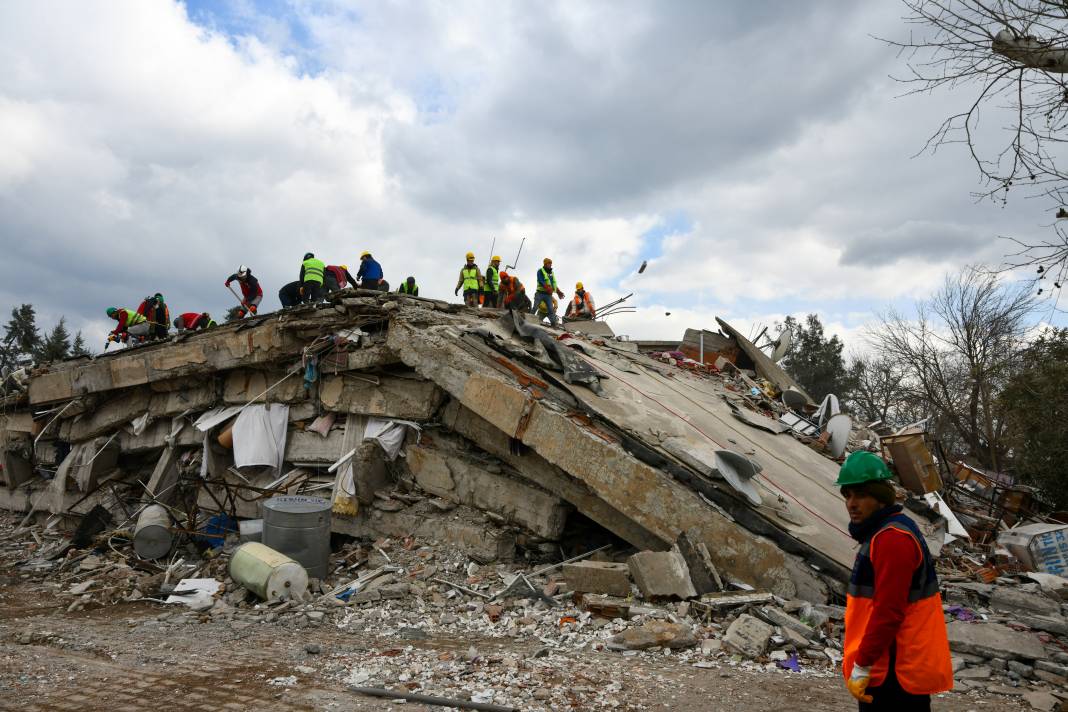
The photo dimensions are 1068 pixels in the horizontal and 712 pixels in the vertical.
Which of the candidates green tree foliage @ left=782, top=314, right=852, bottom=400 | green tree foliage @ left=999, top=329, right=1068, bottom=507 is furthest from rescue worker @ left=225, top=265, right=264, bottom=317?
green tree foliage @ left=782, top=314, right=852, bottom=400

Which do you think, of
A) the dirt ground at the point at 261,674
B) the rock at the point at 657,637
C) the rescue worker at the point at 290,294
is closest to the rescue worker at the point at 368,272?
the rescue worker at the point at 290,294

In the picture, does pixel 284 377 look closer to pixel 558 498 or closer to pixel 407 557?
pixel 407 557

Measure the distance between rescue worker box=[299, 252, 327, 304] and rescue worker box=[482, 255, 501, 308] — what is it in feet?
12.9

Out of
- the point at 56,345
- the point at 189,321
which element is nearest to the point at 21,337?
the point at 56,345

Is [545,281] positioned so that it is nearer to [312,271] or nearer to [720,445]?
[312,271]

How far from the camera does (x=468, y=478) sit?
7.27m

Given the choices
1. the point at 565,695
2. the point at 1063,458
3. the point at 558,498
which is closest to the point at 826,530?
the point at 558,498

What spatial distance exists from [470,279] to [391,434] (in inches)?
264

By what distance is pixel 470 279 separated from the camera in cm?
1398

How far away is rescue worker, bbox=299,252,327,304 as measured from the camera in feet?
36.0

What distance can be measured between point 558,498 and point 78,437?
31.4 feet

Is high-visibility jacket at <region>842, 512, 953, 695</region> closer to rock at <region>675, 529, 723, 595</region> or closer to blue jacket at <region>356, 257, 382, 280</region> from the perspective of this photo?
rock at <region>675, 529, 723, 595</region>

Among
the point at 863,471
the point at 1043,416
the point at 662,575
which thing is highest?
the point at 1043,416

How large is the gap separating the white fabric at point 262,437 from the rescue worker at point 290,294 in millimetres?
2964
